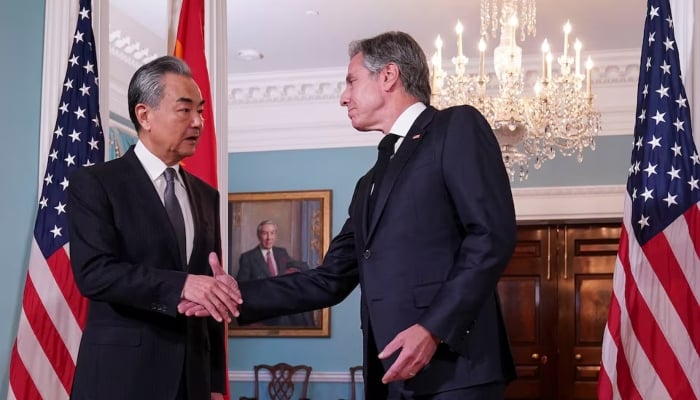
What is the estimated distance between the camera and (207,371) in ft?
8.59

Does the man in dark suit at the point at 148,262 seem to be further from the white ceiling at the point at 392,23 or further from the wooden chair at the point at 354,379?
the wooden chair at the point at 354,379

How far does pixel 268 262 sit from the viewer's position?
9125 millimetres

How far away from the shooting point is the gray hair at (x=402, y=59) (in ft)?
8.29

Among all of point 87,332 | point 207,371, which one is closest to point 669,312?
point 207,371

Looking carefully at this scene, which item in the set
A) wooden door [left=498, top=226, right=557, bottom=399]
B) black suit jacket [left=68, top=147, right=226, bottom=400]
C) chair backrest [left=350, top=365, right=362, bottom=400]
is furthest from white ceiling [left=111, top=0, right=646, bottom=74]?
black suit jacket [left=68, top=147, right=226, bottom=400]

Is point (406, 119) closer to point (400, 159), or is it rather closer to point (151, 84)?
point (400, 159)

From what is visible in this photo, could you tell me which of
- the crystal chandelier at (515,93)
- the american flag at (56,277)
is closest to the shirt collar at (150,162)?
the american flag at (56,277)

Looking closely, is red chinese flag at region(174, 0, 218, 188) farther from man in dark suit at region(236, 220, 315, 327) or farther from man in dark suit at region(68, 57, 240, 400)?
man in dark suit at region(236, 220, 315, 327)

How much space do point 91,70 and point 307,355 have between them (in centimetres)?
572

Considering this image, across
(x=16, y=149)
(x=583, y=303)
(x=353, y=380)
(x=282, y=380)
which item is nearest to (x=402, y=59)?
(x=16, y=149)

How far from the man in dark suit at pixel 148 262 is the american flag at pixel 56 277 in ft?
2.81

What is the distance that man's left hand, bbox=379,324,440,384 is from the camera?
82.7 inches

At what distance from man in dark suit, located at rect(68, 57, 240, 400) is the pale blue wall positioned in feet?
3.91

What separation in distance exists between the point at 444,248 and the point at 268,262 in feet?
Answer: 22.8
